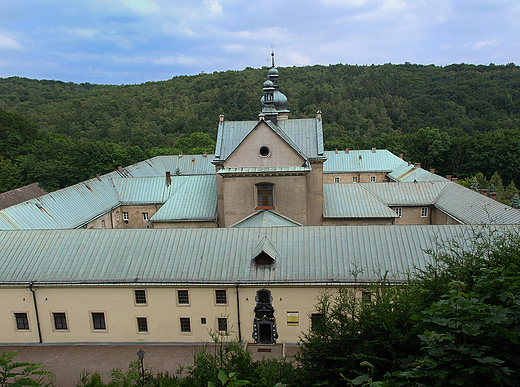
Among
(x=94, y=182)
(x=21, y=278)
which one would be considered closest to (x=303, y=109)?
(x=94, y=182)

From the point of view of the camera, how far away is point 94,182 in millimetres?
41000

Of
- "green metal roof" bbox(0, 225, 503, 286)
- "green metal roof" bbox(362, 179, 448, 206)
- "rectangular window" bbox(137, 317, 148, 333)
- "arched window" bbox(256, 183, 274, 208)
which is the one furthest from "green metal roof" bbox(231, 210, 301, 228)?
"green metal roof" bbox(362, 179, 448, 206)

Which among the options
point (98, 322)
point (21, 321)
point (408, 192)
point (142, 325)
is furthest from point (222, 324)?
point (408, 192)

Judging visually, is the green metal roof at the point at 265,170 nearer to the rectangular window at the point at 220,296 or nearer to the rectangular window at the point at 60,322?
the rectangular window at the point at 220,296

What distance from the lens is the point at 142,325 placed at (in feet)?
68.2

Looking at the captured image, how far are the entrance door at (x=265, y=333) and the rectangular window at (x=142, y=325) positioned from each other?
20.0 ft

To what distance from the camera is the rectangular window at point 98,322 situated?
2086cm

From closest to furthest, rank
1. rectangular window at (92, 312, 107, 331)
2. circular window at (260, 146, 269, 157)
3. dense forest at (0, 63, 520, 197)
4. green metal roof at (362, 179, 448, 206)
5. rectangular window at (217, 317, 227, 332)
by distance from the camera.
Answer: rectangular window at (217, 317, 227, 332), rectangular window at (92, 312, 107, 331), circular window at (260, 146, 269, 157), green metal roof at (362, 179, 448, 206), dense forest at (0, 63, 520, 197)

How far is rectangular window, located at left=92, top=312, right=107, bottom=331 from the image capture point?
20.9 m

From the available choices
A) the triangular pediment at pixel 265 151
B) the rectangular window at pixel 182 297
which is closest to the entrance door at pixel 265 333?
the rectangular window at pixel 182 297

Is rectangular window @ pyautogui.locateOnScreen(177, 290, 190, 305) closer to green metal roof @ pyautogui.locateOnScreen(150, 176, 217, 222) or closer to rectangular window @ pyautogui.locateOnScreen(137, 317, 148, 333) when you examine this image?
rectangular window @ pyautogui.locateOnScreen(137, 317, 148, 333)

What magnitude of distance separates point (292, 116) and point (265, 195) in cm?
9074

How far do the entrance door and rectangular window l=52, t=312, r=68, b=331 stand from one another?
1044 cm

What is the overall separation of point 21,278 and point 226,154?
1577cm
